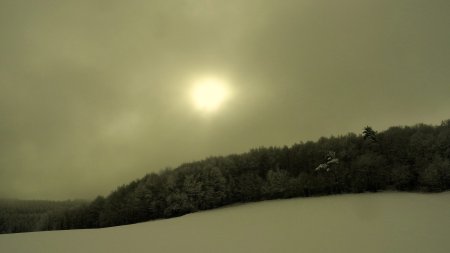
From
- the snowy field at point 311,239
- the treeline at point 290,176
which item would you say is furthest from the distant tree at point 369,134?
the snowy field at point 311,239

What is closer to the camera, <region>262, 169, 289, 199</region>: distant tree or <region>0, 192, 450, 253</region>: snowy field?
<region>0, 192, 450, 253</region>: snowy field

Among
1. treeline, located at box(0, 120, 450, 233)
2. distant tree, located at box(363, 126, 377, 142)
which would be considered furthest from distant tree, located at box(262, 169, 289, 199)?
distant tree, located at box(363, 126, 377, 142)

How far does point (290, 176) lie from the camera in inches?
2844

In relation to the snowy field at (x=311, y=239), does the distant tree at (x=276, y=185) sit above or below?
above

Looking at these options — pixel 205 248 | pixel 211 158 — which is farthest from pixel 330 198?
pixel 205 248

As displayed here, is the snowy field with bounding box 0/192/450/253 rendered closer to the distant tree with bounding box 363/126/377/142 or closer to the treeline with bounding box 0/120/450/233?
the treeline with bounding box 0/120/450/233

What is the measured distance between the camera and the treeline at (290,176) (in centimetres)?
5900

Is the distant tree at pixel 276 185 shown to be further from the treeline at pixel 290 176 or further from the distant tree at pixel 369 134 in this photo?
the distant tree at pixel 369 134

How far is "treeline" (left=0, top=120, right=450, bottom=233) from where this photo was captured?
2323 inches

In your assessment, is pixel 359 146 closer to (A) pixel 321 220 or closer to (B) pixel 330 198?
(B) pixel 330 198

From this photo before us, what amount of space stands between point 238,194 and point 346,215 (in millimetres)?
35163

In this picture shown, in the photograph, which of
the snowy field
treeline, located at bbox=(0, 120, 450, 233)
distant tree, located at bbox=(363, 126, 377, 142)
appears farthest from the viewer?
distant tree, located at bbox=(363, 126, 377, 142)

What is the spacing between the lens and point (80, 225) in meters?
82.3

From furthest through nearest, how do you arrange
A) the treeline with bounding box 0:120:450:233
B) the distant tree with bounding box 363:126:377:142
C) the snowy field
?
1. the distant tree with bounding box 363:126:377:142
2. the treeline with bounding box 0:120:450:233
3. the snowy field
